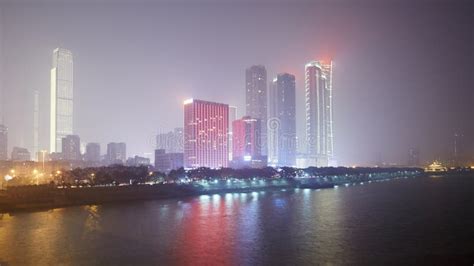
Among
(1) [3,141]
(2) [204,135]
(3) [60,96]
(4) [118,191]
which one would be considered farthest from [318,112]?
(4) [118,191]

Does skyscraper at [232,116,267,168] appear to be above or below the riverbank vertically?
above

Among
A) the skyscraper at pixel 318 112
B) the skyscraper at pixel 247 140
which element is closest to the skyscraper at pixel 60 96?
the skyscraper at pixel 247 140

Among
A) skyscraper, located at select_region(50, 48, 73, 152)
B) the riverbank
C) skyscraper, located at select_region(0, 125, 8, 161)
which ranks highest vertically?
skyscraper, located at select_region(50, 48, 73, 152)

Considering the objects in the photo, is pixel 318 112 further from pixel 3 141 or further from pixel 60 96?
pixel 3 141

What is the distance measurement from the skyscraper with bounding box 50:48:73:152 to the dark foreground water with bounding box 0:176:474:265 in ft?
355

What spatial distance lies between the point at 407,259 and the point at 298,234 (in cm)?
851

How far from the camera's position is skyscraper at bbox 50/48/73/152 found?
142375 mm

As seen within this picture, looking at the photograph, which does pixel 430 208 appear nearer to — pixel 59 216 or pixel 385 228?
pixel 385 228

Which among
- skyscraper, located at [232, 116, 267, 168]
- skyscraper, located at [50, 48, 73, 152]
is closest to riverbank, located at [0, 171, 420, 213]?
skyscraper, located at [232, 116, 267, 168]

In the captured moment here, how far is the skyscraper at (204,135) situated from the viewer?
141250mm

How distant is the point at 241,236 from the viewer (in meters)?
28.6

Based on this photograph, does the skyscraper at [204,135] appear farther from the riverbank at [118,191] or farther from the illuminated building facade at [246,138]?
the riverbank at [118,191]

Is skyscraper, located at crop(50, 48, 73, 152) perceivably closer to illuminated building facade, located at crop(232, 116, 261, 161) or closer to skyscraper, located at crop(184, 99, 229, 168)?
skyscraper, located at crop(184, 99, 229, 168)

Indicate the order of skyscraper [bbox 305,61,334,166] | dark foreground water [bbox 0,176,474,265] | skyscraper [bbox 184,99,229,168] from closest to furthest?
dark foreground water [bbox 0,176,474,265]
skyscraper [bbox 184,99,229,168]
skyscraper [bbox 305,61,334,166]
